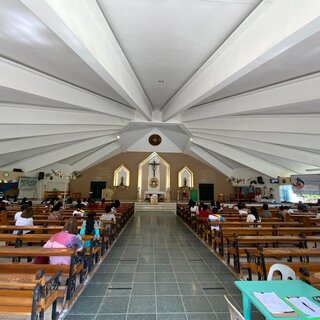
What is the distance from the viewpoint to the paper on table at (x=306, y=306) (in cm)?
149

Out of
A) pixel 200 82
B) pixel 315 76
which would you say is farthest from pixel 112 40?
pixel 315 76

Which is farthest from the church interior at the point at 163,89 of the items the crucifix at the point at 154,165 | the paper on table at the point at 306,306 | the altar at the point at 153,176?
the altar at the point at 153,176

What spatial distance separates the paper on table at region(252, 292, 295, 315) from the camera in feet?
4.96

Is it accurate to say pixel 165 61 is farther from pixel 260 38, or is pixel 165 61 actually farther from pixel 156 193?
pixel 156 193

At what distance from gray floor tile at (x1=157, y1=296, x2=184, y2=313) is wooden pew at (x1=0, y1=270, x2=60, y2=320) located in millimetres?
1481

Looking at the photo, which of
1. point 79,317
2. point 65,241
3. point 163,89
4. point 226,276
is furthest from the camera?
point 163,89

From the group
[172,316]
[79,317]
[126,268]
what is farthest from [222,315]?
[126,268]

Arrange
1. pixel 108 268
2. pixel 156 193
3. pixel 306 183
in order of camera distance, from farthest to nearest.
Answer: pixel 156 193
pixel 306 183
pixel 108 268

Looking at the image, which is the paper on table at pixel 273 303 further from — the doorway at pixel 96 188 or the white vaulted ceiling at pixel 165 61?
the doorway at pixel 96 188

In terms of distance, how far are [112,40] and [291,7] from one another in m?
3.15

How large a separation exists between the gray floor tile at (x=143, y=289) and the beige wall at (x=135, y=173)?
572 inches

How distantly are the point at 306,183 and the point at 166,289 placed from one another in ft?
44.9

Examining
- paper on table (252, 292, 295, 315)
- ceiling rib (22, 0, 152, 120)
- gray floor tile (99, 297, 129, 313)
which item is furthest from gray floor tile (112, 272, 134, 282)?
ceiling rib (22, 0, 152, 120)

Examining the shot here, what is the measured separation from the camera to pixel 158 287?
3467 mm
